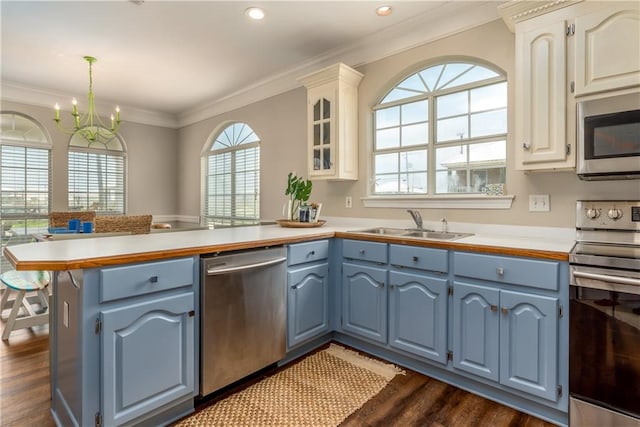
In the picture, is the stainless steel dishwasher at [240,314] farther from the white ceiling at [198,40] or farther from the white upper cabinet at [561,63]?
the white ceiling at [198,40]

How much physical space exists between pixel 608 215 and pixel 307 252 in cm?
174

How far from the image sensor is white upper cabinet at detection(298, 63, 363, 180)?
2.97 metres

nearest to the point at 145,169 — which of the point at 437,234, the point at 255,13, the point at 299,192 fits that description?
the point at 299,192

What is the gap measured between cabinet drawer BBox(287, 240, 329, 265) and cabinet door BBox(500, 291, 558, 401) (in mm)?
1185

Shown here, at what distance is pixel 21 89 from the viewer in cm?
411

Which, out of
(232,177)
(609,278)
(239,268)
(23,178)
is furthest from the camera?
(232,177)

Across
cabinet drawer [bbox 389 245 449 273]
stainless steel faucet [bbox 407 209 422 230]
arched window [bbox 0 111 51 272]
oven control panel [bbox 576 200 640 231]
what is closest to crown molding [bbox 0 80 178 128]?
arched window [bbox 0 111 51 272]

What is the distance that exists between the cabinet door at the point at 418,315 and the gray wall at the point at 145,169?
15.0ft

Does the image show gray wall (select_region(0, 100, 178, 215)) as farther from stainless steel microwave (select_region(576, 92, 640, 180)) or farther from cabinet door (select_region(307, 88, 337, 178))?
stainless steel microwave (select_region(576, 92, 640, 180))

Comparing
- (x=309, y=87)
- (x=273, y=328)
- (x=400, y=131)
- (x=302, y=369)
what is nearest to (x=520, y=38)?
(x=400, y=131)

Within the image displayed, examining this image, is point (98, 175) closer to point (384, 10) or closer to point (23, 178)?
point (23, 178)

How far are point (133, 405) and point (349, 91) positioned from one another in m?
2.78

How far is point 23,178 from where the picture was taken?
4.25m

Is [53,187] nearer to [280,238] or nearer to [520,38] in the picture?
[280,238]
